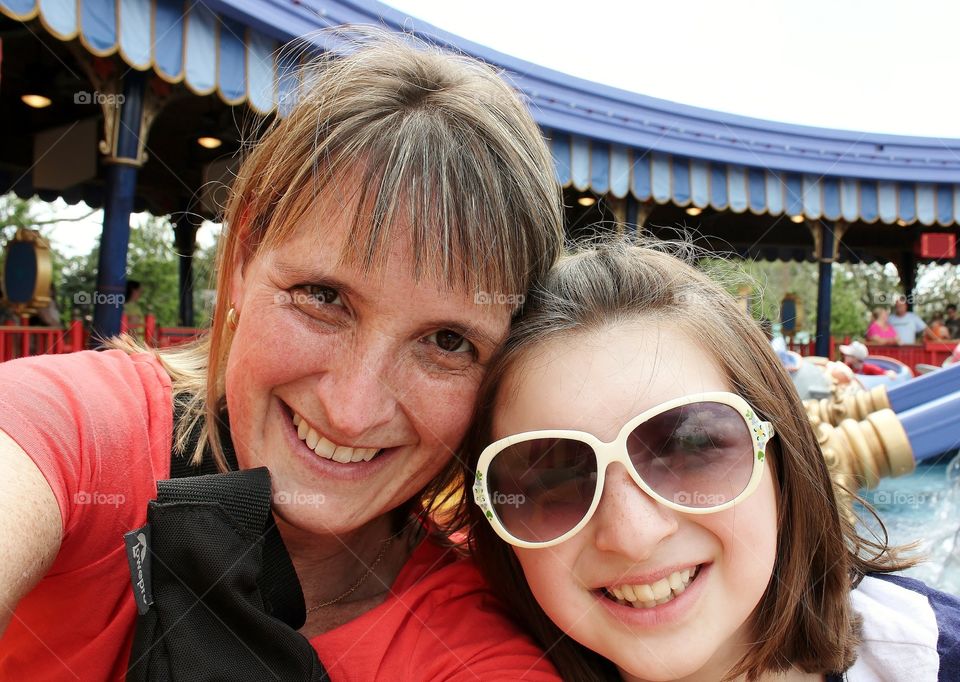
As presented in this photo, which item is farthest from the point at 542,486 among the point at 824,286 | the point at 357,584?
the point at 824,286

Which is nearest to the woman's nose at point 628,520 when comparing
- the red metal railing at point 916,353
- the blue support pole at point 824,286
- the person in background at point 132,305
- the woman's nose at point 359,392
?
the woman's nose at point 359,392

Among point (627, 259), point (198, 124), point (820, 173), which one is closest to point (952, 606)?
point (627, 259)

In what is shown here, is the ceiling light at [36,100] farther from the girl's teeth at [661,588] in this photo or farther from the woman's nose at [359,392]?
the girl's teeth at [661,588]

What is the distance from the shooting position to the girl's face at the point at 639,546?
3.31 ft

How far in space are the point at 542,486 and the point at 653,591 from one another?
223 millimetres

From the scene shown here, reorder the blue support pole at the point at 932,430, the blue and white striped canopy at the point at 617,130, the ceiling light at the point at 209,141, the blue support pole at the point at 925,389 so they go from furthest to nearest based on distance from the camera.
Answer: the ceiling light at the point at 209,141 → the blue and white striped canopy at the point at 617,130 → the blue support pole at the point at 925,389 → the blue support pole at the point at 932,430

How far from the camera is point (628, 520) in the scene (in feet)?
3.28

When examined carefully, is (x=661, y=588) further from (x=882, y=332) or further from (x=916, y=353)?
(x=882, y=332)

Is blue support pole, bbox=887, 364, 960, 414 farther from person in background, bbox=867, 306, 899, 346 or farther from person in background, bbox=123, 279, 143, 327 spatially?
person in background, bbox=867, 306, 899, 346

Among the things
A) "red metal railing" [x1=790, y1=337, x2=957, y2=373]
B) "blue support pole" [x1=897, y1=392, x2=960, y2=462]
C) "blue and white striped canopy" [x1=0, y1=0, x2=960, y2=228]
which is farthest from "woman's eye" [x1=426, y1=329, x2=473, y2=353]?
"red metal railing" [x1=790, y1=337, x2=957, y2=373]

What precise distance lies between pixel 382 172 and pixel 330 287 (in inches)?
7.6

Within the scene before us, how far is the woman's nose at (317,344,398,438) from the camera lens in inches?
40.5

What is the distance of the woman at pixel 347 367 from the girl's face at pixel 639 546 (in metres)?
0.13

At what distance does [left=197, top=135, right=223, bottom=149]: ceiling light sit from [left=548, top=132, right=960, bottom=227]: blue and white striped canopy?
2.98 m
